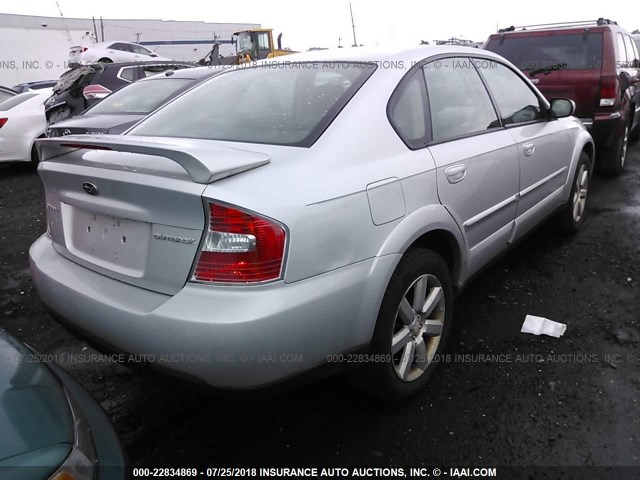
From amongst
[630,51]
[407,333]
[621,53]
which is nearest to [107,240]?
[407,333]

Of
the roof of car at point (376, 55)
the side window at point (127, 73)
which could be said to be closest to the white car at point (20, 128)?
the side window at point (127, 73)

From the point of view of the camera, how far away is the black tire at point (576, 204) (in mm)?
4230

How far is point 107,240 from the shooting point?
2037 mm

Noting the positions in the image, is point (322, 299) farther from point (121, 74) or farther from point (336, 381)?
point (121, 74)

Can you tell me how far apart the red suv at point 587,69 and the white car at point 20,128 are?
6.82 meters

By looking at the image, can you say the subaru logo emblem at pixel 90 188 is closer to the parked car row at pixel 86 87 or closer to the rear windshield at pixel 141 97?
the rear windshield at pixel 141 97

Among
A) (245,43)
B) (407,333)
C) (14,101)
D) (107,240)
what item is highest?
(245,43)

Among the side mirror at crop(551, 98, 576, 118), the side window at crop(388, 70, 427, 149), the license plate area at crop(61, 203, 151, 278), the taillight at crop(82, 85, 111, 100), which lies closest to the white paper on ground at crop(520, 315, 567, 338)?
the side window at crop(388, 70, 427, 149)

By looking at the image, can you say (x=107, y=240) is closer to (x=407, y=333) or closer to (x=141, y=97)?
(x=407, y=333)

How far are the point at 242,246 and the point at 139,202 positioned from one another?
1.45 feet

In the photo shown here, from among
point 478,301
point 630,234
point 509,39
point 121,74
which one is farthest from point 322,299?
point 121,74

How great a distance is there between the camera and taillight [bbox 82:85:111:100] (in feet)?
25.3

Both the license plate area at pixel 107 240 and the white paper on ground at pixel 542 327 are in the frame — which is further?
the white paper on ground at pixel 542 327

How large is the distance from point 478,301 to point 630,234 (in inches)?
77.0
